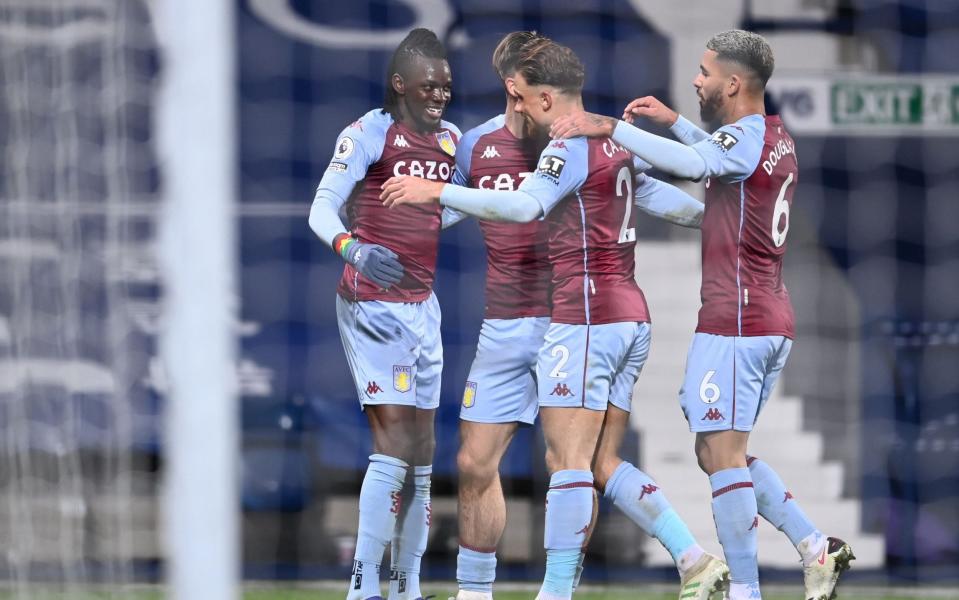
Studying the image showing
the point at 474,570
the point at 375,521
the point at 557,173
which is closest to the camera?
the point at 557,173

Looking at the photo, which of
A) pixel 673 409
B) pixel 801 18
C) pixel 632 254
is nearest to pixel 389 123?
pixel 632 254

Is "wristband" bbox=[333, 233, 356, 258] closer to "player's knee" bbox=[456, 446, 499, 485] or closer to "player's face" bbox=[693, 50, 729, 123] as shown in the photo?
"player's knee" bbox=[456, 446, 499, 485]

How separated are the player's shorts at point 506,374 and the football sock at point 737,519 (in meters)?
0.58

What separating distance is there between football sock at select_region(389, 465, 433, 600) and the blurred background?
19.4 inches

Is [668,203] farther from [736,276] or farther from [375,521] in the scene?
[375,521]

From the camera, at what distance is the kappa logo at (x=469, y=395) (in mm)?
4355

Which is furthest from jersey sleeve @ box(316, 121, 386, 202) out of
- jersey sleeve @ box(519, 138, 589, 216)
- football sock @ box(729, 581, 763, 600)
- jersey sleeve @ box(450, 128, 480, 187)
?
football sock @ box(729, 581, 763, 600)

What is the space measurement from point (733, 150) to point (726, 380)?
629 millimetres

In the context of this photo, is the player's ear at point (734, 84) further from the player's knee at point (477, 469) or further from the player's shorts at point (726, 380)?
the player's knee at point (477, 469)

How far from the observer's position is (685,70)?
5766 mm

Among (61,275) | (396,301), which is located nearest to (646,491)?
(396,301)

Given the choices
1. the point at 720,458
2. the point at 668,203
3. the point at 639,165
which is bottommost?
the point at 720,458

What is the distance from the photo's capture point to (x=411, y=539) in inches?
171

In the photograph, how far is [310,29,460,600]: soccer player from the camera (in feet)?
13.9
